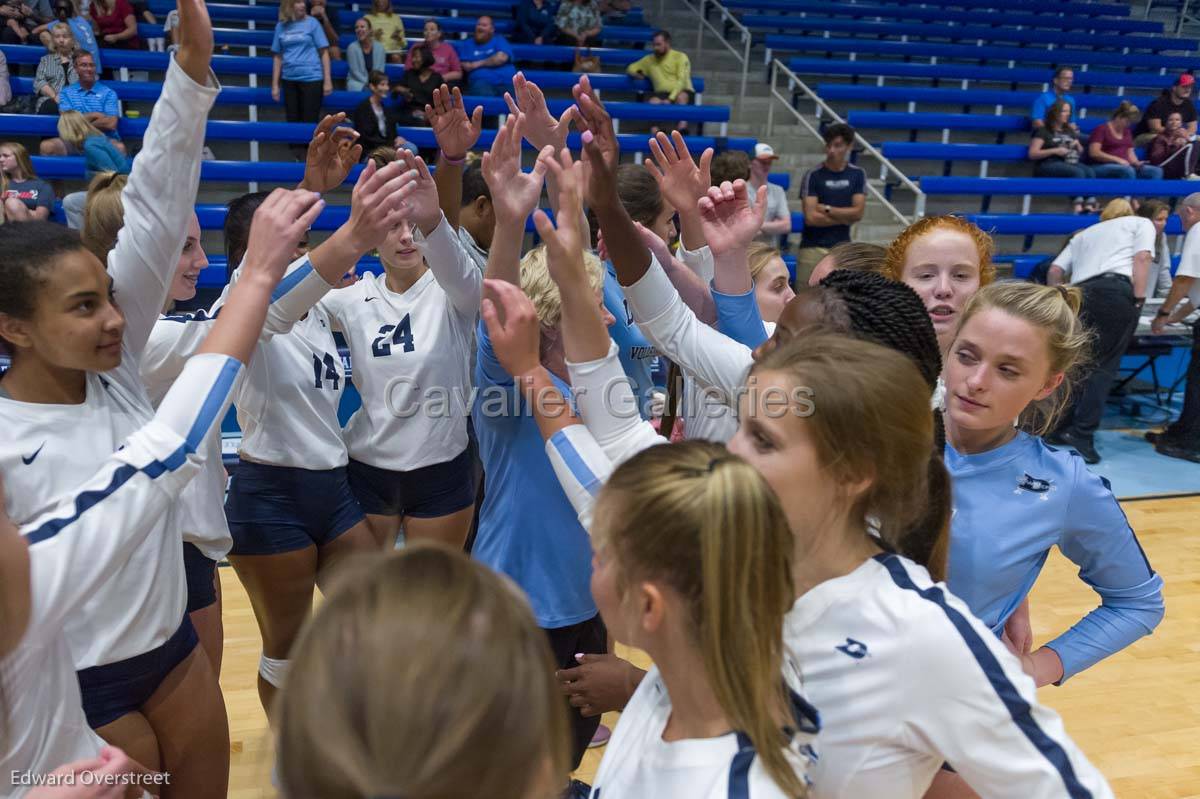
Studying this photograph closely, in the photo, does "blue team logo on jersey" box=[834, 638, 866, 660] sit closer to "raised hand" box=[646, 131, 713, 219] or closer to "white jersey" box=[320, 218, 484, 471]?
"raised hand" box=[646, 131, 713, 219]

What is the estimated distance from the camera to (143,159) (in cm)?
159

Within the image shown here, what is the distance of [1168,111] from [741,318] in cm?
969

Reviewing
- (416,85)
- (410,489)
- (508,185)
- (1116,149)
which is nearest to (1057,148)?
(1116,149)

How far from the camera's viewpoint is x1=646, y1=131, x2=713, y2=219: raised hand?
7.06 feet

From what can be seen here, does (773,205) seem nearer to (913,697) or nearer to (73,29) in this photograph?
(73,29)

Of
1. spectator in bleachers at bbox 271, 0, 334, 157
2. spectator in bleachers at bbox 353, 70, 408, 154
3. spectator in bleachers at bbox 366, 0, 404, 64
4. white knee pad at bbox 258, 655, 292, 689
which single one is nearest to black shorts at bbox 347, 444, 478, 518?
white knee pad at bbox 258, 655, 292, 689

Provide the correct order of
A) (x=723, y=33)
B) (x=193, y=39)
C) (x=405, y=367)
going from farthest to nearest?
(x=723, y=33), (x=405, y=367), (x=193, y=39)

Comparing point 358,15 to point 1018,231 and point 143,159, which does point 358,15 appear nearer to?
point 1018,231

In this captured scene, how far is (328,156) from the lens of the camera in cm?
233

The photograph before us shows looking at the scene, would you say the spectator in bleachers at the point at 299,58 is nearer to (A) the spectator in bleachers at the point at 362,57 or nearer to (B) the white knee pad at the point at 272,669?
(A) the spectator in bleachers at the point at 362,57

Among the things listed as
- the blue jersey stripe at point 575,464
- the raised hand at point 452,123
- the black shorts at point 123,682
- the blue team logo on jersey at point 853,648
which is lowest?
the black shorts at point 123,682

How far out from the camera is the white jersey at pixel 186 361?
1928 millimetres

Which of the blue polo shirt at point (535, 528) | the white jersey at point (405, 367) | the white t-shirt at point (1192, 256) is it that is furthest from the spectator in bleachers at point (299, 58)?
the white t-shirt at point (1192, 256)

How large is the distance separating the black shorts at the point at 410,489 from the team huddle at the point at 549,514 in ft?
0.23
